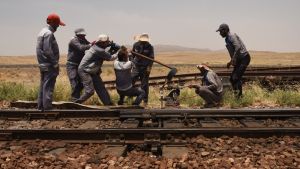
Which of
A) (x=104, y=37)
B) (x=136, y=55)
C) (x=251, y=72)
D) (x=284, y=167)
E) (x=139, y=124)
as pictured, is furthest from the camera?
(x=251, y=72)

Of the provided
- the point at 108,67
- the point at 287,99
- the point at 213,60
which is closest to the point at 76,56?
the point at 287,99

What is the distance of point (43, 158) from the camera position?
219 inches

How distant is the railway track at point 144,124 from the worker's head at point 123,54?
1.76 meters

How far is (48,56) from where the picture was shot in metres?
9.03

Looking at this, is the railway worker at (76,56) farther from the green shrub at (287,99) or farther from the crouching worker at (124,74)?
the green shrub at (287,99)

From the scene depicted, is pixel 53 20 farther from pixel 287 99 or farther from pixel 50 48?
pixel 287 99

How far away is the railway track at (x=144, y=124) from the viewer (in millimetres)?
6551

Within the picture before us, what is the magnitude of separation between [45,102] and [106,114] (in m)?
1.38

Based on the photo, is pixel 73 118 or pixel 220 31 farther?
pixel 220 31

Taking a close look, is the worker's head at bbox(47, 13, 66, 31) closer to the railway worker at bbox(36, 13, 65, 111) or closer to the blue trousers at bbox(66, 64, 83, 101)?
the railway worker at bbox(36, 13, 65, 111)

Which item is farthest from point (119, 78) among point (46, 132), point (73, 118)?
point (46, 132)

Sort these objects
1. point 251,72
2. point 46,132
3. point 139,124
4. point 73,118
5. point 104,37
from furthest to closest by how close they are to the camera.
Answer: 1. point 251,72
2. point 104,37
3. point 73,118
4. point 139,124
5. point 46,132

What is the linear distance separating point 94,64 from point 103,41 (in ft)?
2.02

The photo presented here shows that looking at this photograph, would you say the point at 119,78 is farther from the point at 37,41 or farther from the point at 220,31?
the point at 220,31
